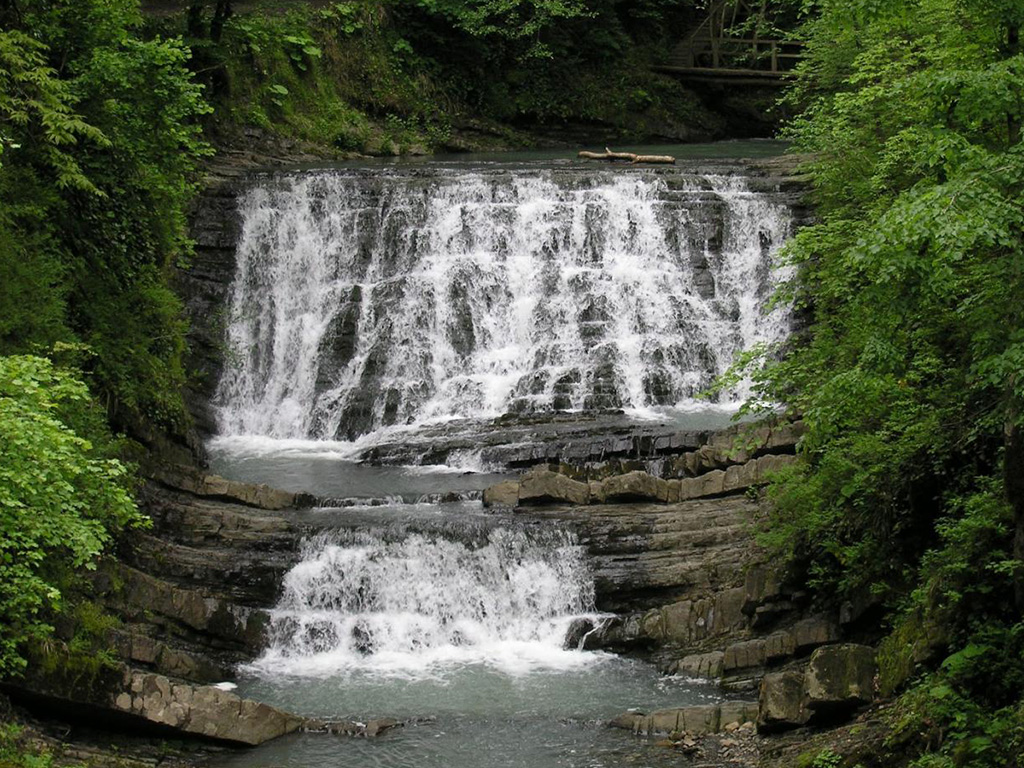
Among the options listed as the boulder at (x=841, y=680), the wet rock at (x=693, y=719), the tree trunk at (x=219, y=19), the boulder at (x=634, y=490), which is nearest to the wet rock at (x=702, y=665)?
the wet rock at (x=693, y=719)

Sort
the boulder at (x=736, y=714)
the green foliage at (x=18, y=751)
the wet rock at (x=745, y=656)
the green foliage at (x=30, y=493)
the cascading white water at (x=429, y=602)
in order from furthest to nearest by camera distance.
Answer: the cascading white water at (x=429, y=602) → the wet rock at (x=745, y=656) → the boulder at (x=736, y=714) → the green foliage at (x=30, y=493) → the green foliage at (x=18, y=751)

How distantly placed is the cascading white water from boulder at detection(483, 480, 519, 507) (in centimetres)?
129

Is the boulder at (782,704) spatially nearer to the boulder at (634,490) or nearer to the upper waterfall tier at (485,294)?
the boulder at (634,490)

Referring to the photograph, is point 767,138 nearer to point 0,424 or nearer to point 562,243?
point 562,243

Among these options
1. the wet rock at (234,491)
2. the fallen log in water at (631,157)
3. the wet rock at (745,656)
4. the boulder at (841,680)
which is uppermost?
the fallen log in water at (631,157)

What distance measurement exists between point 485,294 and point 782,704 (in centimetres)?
1395

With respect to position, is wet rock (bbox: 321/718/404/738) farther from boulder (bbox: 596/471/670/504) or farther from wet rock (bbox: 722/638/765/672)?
boulder (bbox: 596/471/670/504)

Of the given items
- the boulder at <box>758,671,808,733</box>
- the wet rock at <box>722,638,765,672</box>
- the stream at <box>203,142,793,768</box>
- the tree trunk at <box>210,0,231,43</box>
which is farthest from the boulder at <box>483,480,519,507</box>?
the tree trunk at <box>210,0,231,43</box>

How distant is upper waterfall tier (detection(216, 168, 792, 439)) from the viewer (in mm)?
22328

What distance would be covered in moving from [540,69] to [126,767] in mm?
31991

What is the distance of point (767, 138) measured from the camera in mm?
39062

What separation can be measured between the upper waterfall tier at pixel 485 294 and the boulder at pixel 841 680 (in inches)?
441

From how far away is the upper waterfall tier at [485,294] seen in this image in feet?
73.3

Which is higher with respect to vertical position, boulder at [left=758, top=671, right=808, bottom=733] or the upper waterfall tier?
the upper waterfall tier
